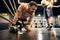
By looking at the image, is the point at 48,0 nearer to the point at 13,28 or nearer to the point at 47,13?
the point at 47,13

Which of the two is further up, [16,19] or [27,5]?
[27,5]

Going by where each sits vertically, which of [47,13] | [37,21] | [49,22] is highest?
[47,13]

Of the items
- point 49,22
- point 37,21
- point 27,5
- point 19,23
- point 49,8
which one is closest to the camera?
point 19,23

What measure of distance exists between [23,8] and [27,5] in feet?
0.30

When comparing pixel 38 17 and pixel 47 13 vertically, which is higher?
pixel 47 13

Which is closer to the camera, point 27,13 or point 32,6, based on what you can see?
point 32,6

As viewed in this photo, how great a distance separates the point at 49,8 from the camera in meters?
3.74

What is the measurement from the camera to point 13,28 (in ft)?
8.75

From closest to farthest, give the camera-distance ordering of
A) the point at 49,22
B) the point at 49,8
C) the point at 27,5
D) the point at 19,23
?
the point at 19,23
the point at 27,5
the point at 49,8
the point at 49,22

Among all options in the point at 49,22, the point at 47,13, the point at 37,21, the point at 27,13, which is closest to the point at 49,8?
the point at 47,13

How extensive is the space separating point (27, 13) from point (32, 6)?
0.37 meters

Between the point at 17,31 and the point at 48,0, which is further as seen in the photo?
the point at 48,0

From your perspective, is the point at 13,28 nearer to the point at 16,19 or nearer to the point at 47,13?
the point at 16,19

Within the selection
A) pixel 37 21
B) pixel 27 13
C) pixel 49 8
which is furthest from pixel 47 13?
pixel 37 21
